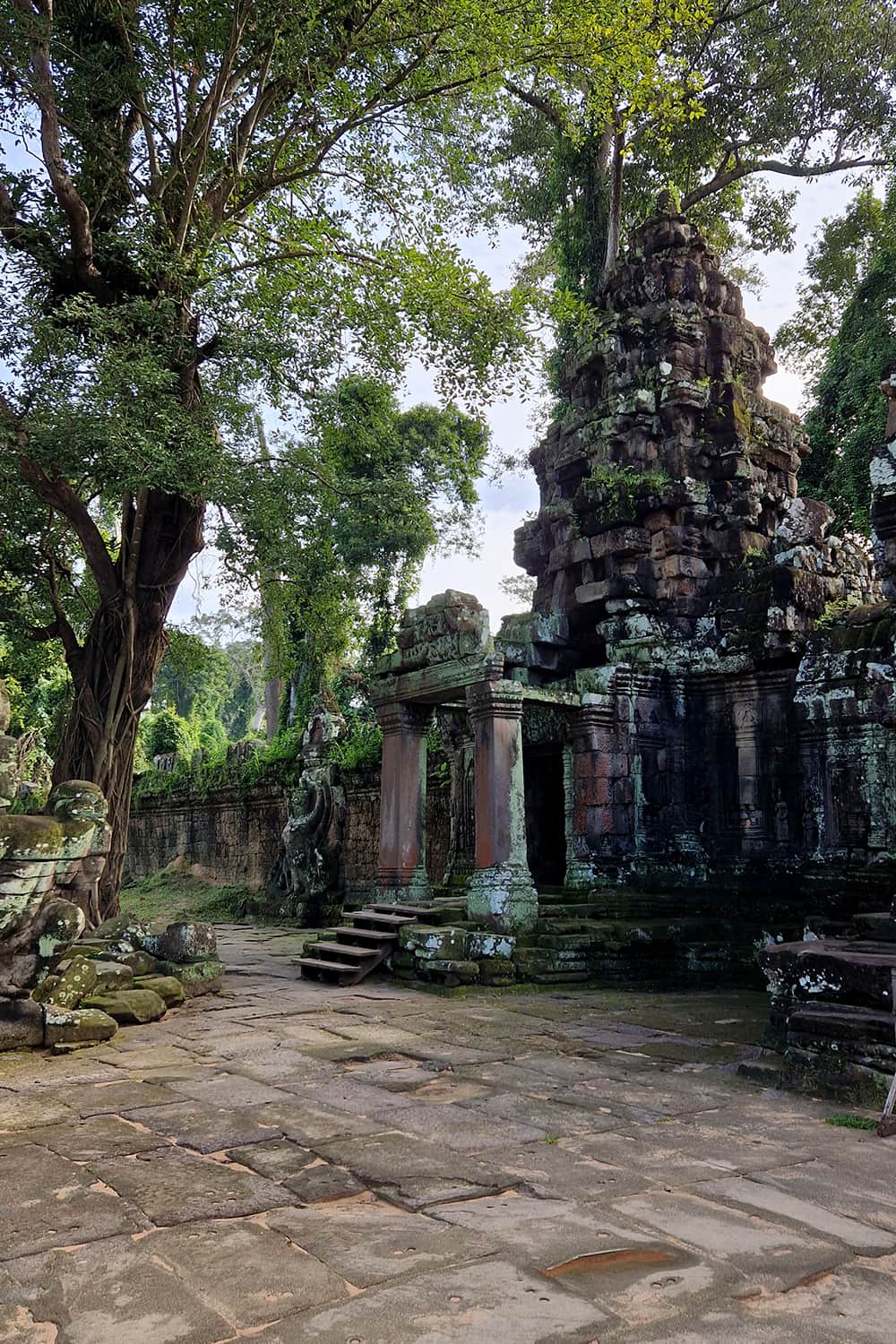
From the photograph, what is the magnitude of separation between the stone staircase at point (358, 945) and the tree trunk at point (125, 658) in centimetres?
205

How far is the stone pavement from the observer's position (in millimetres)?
2287

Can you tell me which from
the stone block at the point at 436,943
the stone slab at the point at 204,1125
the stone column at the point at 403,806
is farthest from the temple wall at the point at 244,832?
the stone slab at the point at 204,1125

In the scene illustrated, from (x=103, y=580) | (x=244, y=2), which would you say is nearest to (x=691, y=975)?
(x=103, y=580)

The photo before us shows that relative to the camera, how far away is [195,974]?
→ 7.71m

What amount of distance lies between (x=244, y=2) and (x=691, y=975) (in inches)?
366

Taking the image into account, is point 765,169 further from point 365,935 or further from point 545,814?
point 365,935

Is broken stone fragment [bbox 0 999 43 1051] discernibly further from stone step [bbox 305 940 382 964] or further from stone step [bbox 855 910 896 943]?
stone step [bbox 855 910 896 943]

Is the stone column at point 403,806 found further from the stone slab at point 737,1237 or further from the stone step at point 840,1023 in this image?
the stone slab at point 737,1237

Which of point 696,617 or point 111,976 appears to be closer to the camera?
point 111,976

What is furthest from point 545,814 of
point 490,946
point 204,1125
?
point 204,1125

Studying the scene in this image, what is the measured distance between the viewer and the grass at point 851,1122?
4.04 m

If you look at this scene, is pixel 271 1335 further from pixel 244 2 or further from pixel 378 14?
pixel 378 14

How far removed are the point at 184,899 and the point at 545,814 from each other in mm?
9024

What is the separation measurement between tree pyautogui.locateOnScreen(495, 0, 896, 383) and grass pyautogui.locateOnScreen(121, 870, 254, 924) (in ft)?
34.7
